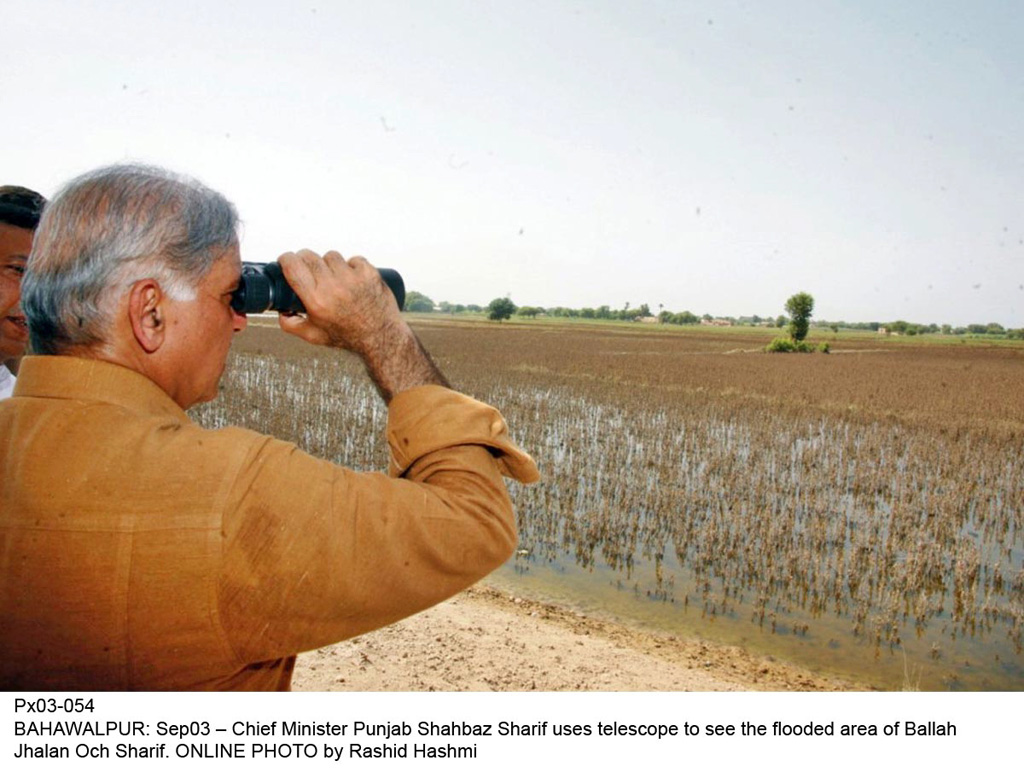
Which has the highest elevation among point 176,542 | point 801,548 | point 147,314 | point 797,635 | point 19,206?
point 19,206

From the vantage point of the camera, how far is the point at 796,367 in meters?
26.2

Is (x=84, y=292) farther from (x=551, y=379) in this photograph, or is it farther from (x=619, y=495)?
(x=551, y=379)

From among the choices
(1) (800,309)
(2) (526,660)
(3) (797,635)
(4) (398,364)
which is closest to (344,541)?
(4) (398,364)

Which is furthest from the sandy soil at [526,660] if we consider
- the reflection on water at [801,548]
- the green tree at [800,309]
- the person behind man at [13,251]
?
the green tree at [800,309]

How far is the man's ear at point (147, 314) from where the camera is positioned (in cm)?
100

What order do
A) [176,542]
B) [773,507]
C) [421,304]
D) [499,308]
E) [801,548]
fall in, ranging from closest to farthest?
[176,542], [801,548], [773,507], [499,308], [421,304]

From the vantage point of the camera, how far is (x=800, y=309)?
6128 cm

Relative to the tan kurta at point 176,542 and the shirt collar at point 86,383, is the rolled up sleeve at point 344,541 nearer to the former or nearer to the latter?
the tan kurta at point 176,542

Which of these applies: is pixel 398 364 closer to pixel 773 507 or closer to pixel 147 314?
pixel 147 314

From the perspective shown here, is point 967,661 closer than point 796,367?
Yes

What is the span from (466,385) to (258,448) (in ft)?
50.1

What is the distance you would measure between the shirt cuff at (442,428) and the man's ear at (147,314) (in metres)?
0.34

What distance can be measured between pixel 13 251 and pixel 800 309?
64.8 m
